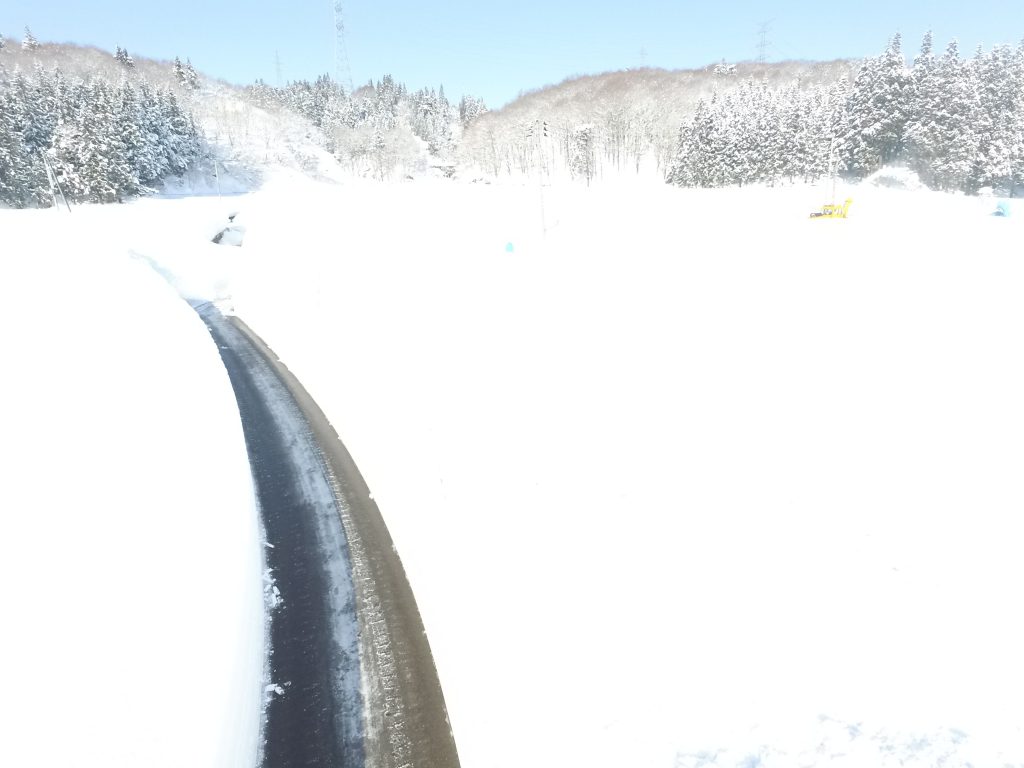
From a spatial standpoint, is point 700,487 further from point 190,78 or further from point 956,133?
point 190,78

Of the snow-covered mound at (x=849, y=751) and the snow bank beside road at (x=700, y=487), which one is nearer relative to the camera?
the snow-covered mound at (x=849, y=751)

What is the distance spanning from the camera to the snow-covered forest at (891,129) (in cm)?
5294

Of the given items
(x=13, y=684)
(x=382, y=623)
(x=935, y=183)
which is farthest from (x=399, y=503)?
(x=935, y=183)

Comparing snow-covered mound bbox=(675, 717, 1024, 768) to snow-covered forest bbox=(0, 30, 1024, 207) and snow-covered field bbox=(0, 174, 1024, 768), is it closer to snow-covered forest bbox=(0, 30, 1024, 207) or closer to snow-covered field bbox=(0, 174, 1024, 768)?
snow-covered field bbox=(0, 174, 1024, 768)

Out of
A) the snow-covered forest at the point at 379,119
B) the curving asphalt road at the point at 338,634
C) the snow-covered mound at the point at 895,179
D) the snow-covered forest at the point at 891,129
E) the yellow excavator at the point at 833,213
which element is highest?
the snow-covered forest at the point at 379,119

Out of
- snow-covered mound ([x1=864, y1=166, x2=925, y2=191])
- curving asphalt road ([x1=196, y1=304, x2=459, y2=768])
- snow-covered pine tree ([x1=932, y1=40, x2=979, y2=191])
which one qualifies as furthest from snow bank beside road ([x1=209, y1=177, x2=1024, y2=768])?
snow-covered mound ([x1=864, y1=166, x2=925, y2=191])

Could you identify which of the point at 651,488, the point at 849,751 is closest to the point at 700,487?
the point at 651,488

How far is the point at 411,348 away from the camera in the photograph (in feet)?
67.2

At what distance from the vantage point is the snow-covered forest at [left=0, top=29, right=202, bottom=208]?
5584 cm

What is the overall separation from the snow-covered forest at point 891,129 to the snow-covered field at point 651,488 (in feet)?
130

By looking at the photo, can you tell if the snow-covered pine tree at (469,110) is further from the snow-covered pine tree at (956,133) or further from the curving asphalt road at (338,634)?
the curving asphalt road at (338,634)

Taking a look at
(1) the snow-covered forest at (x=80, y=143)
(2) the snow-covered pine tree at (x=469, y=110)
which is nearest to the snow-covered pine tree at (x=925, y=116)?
(1) the snow-covered forest at (x=80, y=143)

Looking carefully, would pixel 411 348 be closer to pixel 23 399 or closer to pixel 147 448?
pixel 147 448

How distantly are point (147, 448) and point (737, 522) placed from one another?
14.0 m
